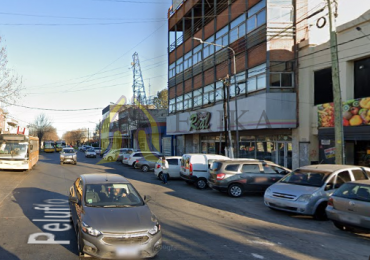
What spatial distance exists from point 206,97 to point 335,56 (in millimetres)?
18988

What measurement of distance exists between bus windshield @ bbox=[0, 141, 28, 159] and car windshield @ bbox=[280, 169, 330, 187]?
1743 centimetres

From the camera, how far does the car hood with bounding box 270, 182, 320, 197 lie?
10.0 m

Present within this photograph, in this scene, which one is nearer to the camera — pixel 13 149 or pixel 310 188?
pixel 310 188

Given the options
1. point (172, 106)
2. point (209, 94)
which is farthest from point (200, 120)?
point (172, 106)

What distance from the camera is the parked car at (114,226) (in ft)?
18.0

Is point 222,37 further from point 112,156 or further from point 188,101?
point 112,156

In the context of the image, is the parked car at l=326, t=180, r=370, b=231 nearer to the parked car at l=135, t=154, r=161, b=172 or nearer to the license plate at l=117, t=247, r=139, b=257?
the license plate at l=117, t=247, r=139, b=257

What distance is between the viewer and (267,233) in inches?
322

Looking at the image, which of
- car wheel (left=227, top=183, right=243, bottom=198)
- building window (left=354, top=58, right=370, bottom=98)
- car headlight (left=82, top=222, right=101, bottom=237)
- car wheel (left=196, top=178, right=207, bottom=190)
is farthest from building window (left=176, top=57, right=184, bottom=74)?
car headlight (left=82, top=222, right=101, bottom=237)

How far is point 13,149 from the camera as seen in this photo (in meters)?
21.5

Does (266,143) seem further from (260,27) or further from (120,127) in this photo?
(120,127)

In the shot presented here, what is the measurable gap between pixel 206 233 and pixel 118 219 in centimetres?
278

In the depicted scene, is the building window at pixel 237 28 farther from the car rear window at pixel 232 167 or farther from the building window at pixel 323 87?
the car rear window at pixel 232 167

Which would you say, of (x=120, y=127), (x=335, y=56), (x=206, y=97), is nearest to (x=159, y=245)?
(x=335, y=56)
